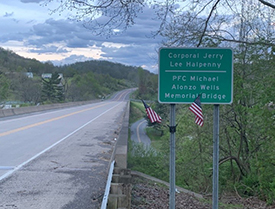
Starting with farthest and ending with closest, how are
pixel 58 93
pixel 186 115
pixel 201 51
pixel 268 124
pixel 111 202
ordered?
pixel 58 93 → pixel 186 115 → pixel 268 124 → pixel 111 202 → pixel 201 51

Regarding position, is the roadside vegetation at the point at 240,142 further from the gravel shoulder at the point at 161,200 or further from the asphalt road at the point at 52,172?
the asphalt road at the point at 52,172

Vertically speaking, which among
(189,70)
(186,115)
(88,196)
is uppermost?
(189,70)

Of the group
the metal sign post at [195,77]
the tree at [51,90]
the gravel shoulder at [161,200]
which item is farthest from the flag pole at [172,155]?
the tree at [51,90]

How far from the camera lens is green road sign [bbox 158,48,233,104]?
4184mm

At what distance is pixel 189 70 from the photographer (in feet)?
13.8

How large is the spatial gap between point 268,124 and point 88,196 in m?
4.98

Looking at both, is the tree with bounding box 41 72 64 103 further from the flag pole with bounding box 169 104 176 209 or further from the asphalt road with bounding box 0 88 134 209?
the flag pole with bounding box 169 104 176 209

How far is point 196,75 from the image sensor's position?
13.7ft

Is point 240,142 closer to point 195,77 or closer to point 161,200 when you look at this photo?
point 161,200

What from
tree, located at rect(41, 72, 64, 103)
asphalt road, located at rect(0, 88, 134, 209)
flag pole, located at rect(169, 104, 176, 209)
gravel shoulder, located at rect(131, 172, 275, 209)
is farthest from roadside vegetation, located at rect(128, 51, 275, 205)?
tree, located at rect(41, 72, 64, 103)

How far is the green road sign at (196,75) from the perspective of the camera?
4.18 metres

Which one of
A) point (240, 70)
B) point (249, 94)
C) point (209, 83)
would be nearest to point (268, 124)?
point (249, 94)

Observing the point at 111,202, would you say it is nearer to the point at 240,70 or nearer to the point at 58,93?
the point at 240,70

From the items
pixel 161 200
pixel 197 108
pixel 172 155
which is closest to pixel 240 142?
pixel 161 200
